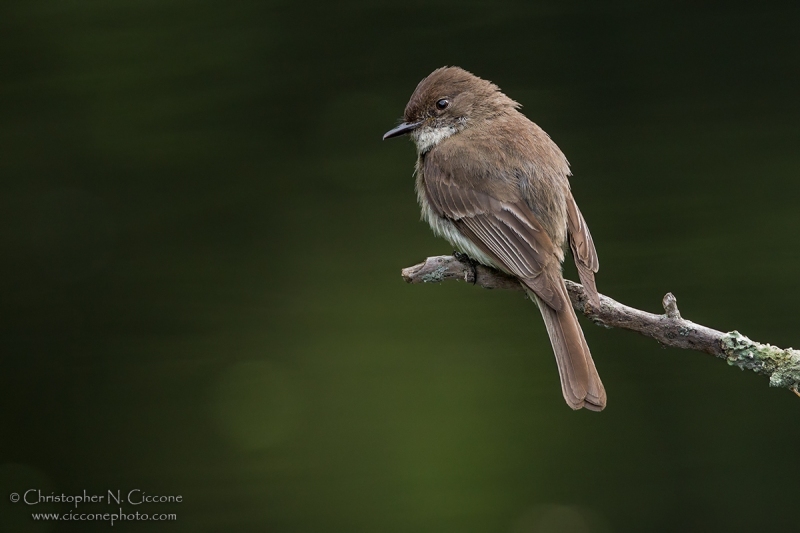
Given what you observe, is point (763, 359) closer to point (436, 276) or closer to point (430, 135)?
point (436, 276)

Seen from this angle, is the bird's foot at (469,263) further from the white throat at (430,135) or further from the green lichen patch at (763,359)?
the green lichen patch at (763,359)

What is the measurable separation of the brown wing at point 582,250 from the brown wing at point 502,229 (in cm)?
11

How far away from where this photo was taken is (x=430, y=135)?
3598mm

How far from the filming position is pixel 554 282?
2.96m

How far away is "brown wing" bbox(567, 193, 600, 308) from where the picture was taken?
3.01m

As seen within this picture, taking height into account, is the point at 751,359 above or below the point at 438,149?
below

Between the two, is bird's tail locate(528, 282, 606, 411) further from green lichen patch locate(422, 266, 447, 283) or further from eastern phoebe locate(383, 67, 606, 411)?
green lichen patch locate(422, 266, 447, 283)

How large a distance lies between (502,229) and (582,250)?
35cm

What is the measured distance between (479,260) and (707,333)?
3.17 feet

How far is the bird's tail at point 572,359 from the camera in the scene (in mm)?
2686

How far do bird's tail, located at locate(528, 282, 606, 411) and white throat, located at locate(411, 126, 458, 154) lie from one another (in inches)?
35.1

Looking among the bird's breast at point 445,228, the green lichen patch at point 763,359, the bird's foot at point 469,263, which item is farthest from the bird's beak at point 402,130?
the green lichen patch at point 763,359

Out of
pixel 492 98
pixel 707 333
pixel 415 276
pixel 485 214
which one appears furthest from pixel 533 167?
pixel 707 333

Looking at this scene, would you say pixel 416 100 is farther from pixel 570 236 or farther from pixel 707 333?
pixel 707 333
